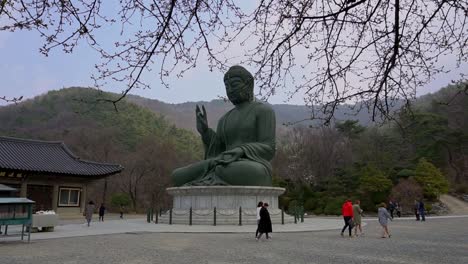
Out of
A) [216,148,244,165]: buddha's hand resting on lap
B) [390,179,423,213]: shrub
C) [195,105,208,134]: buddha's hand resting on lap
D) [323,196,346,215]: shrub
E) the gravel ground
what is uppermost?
[195,105,208,134]: buddha's hand resting on lap

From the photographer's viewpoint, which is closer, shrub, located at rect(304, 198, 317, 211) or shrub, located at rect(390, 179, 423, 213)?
shrub, located at rect(390, 179, 423, 213)

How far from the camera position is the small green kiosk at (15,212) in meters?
10.4

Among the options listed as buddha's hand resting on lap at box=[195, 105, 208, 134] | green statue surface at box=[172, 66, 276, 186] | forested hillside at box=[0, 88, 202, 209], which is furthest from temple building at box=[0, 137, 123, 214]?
buddha's hand resting on lap at box=[195, 105, 208, 134]

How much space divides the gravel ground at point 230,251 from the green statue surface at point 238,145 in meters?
4.69

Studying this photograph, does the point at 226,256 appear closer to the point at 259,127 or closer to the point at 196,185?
the point at 196,185

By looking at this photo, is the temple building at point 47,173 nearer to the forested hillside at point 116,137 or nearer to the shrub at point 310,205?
the forested hillside at point 116,137

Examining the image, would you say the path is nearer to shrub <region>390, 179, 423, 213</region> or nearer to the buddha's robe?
shrub <region>390, 179, 423, 213</region>

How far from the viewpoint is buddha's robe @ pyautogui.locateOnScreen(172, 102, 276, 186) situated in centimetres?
1520

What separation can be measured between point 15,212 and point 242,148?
8058 mm

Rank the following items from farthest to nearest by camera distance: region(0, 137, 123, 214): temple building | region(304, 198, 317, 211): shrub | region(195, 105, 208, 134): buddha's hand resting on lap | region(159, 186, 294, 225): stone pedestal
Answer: region(304, 198, 317, 211): shrub < region(0, 137, 123, 214): temple building < region(195, 105, 208, 134): buddha's hand resting on lap < region(159, 186, 294, 225): stone pedestal

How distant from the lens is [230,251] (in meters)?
8.19

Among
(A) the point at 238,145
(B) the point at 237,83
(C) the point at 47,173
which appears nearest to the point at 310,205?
(A) the point at 238,145

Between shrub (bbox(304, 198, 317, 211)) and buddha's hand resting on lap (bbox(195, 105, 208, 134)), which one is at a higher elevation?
buddha's hand resting on lap (bbox(195, 105, 208, 134))

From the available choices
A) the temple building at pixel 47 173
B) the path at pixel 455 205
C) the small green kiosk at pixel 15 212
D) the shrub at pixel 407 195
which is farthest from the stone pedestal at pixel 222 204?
the path at pixel 455 205
